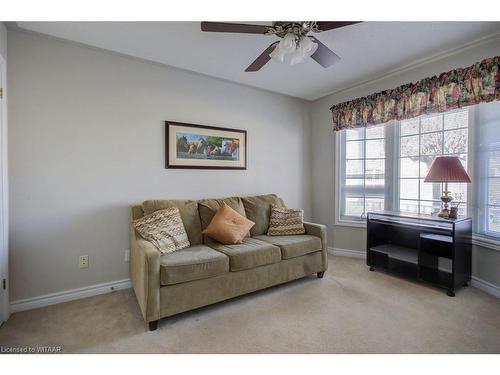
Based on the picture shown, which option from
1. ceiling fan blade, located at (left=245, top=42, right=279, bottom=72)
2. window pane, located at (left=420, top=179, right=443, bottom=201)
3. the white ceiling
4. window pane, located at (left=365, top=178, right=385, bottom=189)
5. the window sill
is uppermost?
the white ceiling

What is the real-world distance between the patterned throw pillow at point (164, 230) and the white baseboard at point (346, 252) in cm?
232

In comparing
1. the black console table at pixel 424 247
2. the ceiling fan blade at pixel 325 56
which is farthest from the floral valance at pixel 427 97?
the ceiling fan blade at pixel 325 56

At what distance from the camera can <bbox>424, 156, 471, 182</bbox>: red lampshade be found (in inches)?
90.7

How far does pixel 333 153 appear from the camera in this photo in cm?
370

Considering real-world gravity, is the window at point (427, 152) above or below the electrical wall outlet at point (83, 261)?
above

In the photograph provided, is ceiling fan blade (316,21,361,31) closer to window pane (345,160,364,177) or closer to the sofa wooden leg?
window pane (345,160,364,177)

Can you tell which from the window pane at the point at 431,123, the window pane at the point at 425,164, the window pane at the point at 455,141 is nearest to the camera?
the window pane at the point at 455,141

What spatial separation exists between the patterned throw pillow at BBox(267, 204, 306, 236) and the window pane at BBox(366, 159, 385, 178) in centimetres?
128

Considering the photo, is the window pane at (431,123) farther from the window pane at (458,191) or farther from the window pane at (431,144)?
the window pane at (458,191)

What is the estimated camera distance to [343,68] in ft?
9.29

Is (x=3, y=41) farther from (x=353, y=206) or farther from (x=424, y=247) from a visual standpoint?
(x=424, y=247)

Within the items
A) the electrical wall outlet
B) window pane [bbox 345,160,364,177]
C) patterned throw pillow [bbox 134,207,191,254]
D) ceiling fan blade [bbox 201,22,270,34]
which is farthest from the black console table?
the electrical wall outlet

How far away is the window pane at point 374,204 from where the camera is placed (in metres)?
3.34
